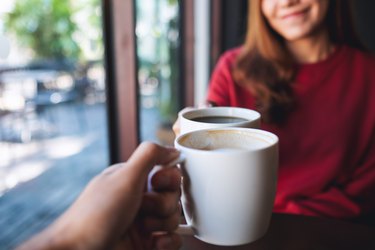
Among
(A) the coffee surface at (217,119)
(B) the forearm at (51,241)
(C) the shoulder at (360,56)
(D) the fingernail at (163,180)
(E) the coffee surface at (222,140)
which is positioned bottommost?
(B) the forearm at (51,241)

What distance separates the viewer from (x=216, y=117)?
65 centimetres

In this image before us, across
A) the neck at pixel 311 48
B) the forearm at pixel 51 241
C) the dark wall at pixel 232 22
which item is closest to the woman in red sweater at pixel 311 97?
the neck at pixel 311 48

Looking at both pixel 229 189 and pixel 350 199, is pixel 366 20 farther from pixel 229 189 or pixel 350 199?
pixel 229 189

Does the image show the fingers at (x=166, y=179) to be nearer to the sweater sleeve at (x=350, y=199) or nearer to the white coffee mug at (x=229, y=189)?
the white coffee mug at (x=229, y=189)

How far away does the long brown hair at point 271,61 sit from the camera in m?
1.04

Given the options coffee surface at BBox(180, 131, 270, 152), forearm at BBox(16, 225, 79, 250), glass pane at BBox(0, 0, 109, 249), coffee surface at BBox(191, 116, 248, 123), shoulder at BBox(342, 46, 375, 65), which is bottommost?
glass pane at BBox(0, 0, 109, 249)

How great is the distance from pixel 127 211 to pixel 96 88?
4532mm

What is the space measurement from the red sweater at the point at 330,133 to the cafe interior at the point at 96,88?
140mm

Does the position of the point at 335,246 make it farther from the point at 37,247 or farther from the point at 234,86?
the point at 234,86

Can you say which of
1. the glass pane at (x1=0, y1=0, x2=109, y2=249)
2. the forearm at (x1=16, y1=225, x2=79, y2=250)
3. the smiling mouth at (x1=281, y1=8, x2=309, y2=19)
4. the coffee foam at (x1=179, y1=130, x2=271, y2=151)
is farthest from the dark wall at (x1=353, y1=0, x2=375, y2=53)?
the forearm at (x1=16, y1=225, x2=79, y2=250)

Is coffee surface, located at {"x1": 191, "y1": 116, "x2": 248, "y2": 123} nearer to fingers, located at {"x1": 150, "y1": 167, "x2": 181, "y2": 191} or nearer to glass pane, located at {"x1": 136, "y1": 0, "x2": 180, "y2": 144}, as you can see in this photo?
fingers, located at {"x1": 150, "y1": 167, "x2": 181, "y2": 191}

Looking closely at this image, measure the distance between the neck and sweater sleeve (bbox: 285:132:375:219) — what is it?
0.95 feet

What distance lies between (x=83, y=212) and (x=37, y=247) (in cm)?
6

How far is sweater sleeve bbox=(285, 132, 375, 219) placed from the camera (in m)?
0.92
